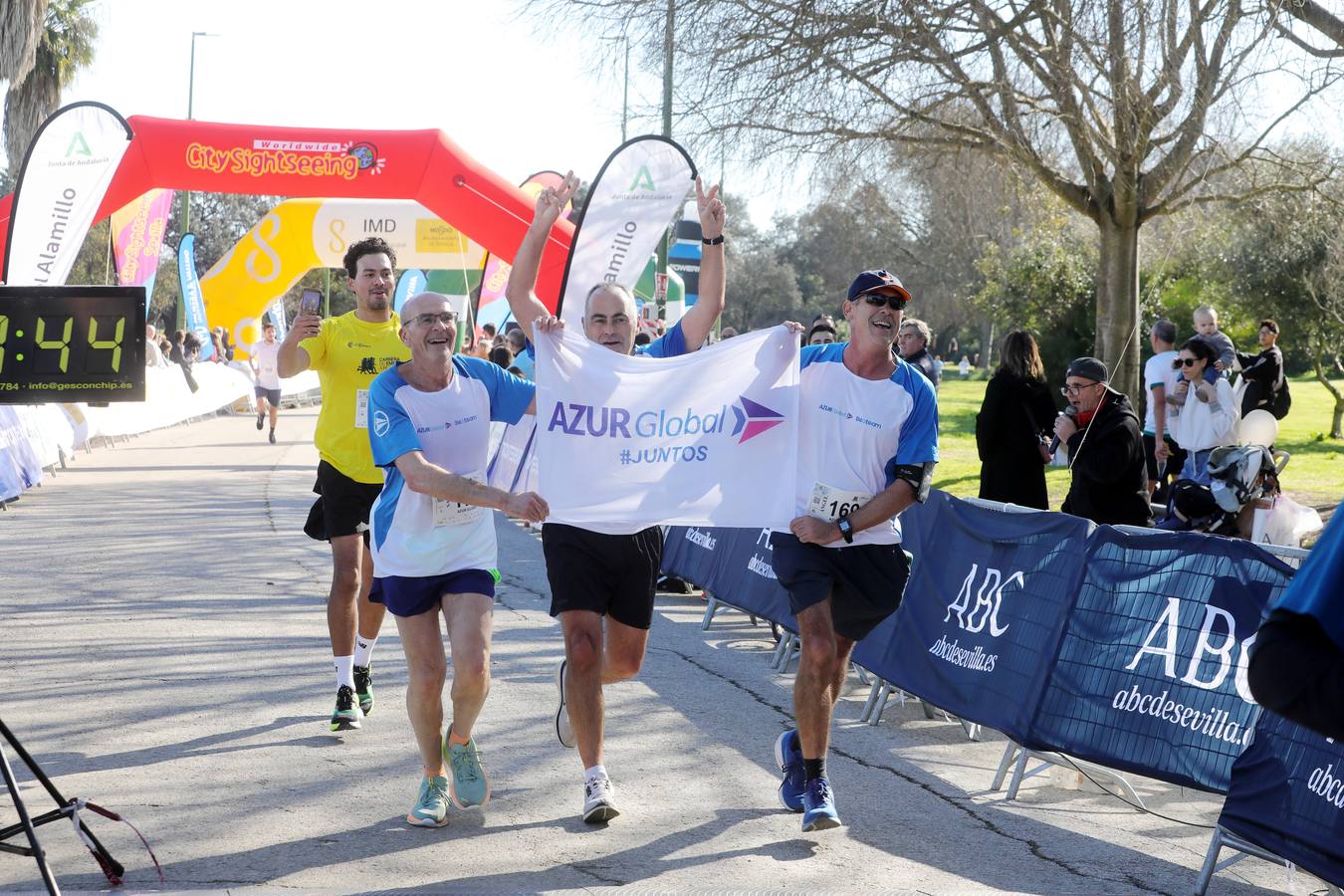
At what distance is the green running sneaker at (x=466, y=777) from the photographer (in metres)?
5.45

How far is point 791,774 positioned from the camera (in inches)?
222

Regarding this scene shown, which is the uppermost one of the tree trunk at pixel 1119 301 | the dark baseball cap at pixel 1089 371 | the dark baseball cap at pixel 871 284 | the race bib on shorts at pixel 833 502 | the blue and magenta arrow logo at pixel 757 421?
the tree trunk at pixel 1119 301

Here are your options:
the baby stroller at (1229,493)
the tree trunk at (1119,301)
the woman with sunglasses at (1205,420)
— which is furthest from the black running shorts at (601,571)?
the tree trunk at (1119,301)

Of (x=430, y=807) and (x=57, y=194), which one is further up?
(x=57, y=194)

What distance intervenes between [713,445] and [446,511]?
1.10 m

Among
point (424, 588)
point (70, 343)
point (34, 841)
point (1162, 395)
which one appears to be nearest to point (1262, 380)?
point (1162, 395)

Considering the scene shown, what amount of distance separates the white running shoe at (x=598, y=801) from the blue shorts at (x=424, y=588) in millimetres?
815

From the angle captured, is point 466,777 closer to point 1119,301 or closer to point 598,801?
point 598,801

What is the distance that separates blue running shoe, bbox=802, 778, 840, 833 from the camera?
534 centimetres

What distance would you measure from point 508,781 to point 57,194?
10.9 m

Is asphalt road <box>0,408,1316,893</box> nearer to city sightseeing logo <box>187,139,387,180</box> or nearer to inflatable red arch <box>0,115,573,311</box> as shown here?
inflatable red arch <box>0,115,573,311</box>

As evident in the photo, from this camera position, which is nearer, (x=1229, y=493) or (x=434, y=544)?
(x=434, y=544)

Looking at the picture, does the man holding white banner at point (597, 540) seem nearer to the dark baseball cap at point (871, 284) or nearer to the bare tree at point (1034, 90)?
the dark baseball cap at point (871, 284)

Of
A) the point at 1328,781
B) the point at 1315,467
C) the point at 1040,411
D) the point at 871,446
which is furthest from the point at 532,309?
the point at 1315,467
